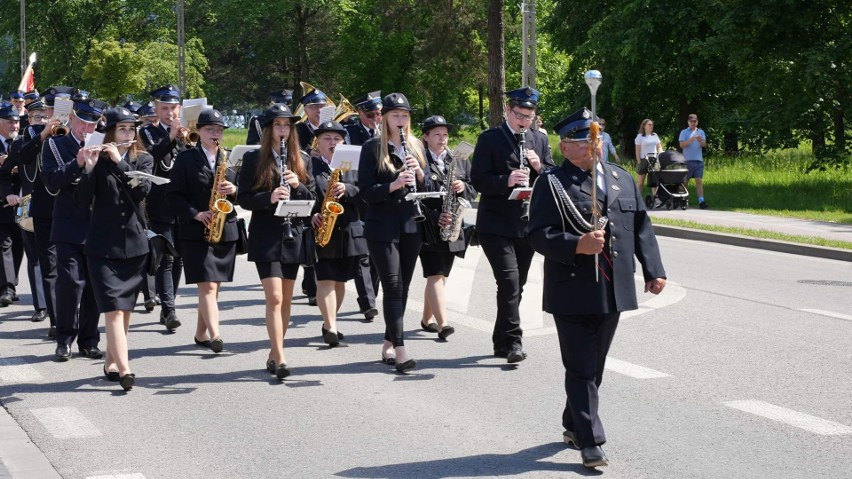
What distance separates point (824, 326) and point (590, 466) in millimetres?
5092

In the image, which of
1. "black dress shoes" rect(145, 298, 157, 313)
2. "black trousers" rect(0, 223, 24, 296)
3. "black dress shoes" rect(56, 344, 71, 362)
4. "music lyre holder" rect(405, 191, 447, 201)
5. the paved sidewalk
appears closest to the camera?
"music lyre holder" rect(405, 191, 447, 201)

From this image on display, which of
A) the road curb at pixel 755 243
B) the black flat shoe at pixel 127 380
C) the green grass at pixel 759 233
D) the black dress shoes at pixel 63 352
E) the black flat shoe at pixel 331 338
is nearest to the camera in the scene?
the black flat shoe at pixel 127 380

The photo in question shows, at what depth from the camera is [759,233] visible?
1888 centimetres

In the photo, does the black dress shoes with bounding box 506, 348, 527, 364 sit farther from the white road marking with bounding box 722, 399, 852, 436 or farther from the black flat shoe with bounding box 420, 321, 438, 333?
the white road marking with bounding box 722, 399, 852, 436

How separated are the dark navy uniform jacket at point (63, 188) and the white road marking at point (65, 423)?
1.78 meters

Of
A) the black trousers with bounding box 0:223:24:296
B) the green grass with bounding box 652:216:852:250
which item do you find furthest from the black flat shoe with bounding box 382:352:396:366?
the green grass with bounding box 652:216:852:250

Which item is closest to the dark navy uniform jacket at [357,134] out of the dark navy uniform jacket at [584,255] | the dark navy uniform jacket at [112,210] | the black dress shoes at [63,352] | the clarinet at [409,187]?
the clarinet at [409,187]

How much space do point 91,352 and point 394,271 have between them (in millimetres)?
2551

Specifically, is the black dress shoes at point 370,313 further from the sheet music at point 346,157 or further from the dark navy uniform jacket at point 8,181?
the dark navy uniform jacket at point 8,181

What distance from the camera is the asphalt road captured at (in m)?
6.65

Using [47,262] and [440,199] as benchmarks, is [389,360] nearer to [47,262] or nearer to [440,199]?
[440,199]

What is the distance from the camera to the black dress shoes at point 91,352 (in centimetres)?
977

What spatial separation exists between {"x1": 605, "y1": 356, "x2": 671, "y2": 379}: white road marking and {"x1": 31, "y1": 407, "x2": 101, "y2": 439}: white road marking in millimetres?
3636

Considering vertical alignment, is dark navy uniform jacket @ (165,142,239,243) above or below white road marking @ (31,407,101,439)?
above
